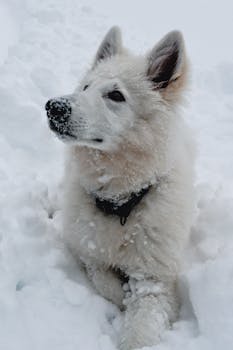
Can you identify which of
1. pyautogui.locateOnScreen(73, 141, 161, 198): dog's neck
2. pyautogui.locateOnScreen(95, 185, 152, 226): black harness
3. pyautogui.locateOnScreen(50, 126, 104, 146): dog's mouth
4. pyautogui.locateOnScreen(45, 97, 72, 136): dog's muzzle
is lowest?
pyautogui.locateOnScreen(95, 185, 152, 226): black harness

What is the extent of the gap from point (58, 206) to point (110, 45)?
1512mm

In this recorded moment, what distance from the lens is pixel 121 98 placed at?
12.4 ft

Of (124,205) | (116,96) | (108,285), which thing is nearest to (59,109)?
(116,96)

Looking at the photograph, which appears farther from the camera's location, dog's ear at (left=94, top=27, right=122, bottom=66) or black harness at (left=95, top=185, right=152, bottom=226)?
dog's ear at (left=94, top=27, right=122, bottom=66)

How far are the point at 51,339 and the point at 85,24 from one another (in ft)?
27.0

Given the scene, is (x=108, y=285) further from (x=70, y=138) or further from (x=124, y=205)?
(x=70, y=138)

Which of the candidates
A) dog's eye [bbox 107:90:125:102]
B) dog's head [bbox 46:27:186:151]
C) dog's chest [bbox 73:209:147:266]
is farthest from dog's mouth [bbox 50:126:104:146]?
dog's chest [bbox 73:209:147:266]

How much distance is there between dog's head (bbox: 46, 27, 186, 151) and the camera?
3482mm

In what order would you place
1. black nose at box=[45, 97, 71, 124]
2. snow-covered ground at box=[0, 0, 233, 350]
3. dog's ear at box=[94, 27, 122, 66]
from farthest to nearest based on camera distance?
dog's ear at box=[94, 27, 122, 66], black nose at box=[45, 97, 71, 124], snow-covered ground at box=[0, 0, 233, 350]

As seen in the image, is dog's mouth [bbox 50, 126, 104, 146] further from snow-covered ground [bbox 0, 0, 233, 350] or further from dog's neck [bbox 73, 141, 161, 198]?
snow-covered ground [bbox 0, 0, 233, 350]

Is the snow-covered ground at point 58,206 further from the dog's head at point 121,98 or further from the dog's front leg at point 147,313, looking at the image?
the dog's head at point 121,98

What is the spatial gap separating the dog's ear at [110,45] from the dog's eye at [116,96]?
0.66m

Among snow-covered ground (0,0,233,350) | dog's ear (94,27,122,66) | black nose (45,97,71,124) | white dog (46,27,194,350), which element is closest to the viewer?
snow-covered ground (0,0,233,350)

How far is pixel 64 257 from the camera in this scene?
398cm
